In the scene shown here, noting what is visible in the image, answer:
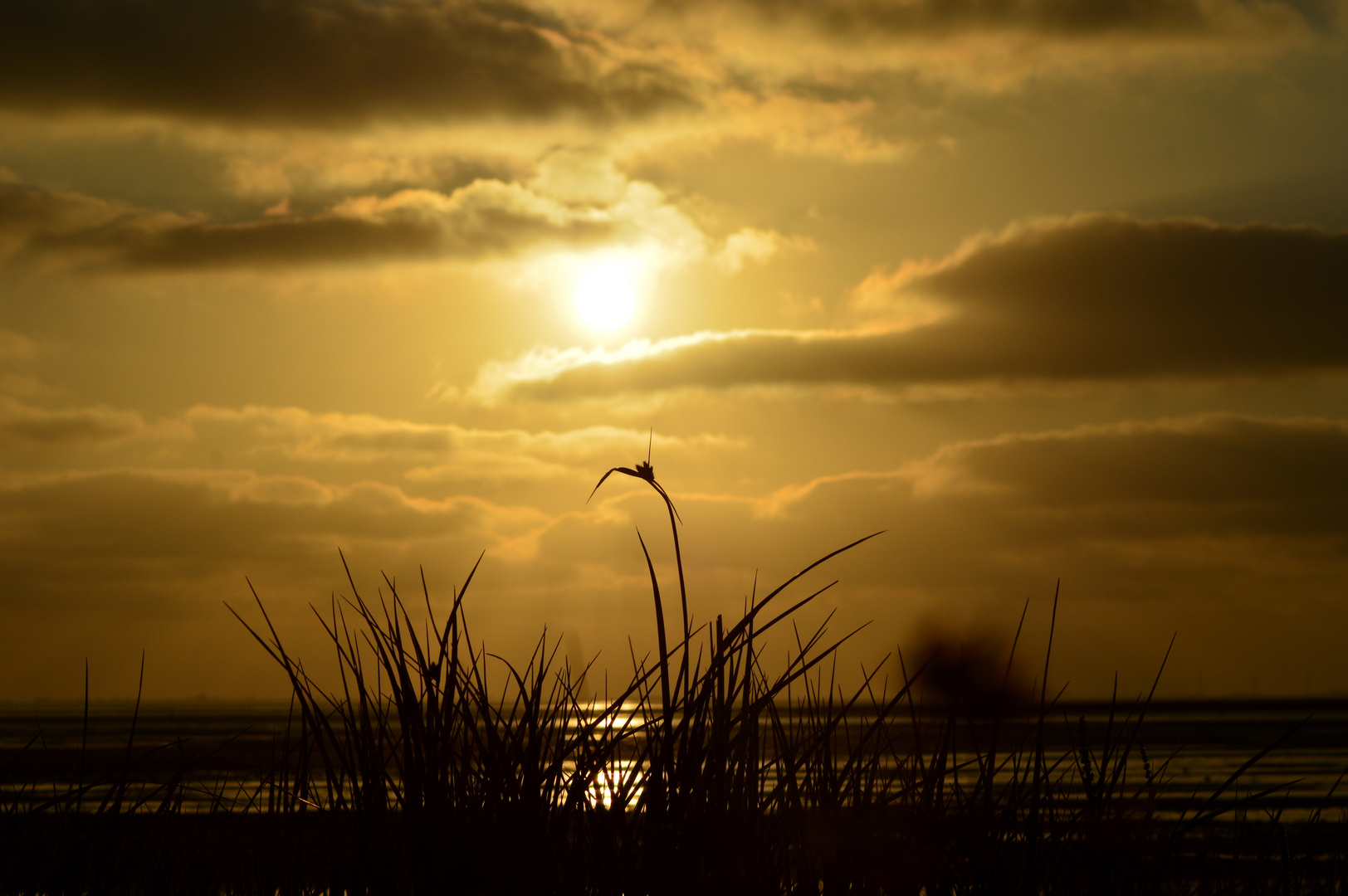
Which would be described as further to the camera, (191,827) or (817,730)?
(191,827)

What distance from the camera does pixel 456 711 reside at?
238 centimetres

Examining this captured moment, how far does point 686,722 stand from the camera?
7.14 ft

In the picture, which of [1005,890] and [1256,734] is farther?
[1256,734]

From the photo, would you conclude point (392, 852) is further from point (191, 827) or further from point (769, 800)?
point (191, 827)

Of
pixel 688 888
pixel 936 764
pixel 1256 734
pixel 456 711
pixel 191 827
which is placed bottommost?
pixel 1256 734

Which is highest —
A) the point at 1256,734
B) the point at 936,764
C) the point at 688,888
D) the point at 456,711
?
the point at 456,711

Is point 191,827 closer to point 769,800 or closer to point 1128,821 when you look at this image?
point 769,800

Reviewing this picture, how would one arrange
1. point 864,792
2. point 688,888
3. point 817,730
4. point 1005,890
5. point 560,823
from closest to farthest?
point 688,888 → point 560,823 → point 1005,890 → point 864,792 → point 817,730

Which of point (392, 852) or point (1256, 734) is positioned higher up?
point (392, 852)

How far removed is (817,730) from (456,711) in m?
1.03

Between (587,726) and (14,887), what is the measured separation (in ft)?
6.08

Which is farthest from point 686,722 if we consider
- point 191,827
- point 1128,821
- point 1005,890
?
point 191,827

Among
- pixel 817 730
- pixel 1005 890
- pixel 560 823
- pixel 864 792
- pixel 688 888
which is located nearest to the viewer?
pixel 688 888

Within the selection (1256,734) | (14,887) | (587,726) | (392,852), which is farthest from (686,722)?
(1256,734)
